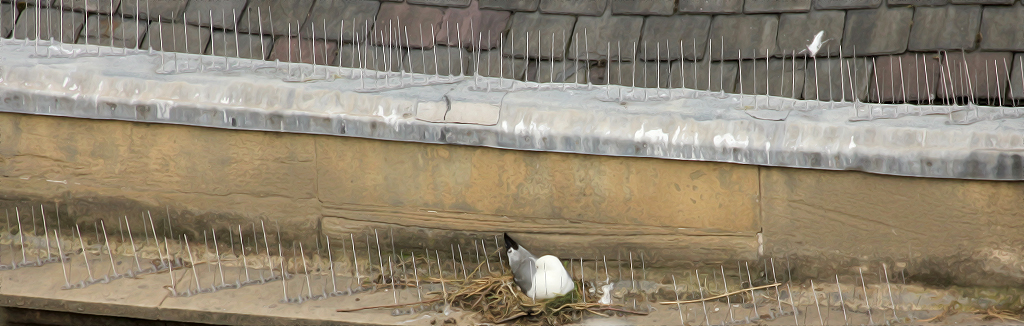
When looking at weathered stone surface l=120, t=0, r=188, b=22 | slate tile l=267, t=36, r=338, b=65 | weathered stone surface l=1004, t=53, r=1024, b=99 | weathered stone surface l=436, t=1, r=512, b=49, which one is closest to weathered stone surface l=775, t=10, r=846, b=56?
weathered stone surface l=1004, t=53, r=1024, b=99

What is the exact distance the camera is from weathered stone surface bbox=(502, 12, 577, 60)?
4141 mm

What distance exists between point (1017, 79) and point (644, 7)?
4.99 ft

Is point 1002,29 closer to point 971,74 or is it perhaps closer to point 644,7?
point 971,74

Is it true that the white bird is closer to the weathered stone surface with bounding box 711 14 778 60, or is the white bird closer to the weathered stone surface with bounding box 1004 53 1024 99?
the weathered stone surface with bounding box 711 14 778 60

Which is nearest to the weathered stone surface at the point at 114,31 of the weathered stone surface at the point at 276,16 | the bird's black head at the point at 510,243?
the weathered stone surface at the point at 276,16

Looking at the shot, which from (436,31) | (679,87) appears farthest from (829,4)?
(436,31)

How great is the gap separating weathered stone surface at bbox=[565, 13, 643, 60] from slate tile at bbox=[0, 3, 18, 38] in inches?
104

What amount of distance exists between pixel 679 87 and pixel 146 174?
239 centimetres

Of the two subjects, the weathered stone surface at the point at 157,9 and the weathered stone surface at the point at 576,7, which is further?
the weathered stone surface at the point at 157,9

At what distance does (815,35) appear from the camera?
152 inches

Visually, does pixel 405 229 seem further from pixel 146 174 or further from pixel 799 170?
pixel 799 170

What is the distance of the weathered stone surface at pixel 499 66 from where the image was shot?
4.14 meters

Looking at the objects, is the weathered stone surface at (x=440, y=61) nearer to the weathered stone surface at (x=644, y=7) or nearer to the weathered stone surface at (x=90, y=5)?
the weathered stone surface at (x=644, y=7)

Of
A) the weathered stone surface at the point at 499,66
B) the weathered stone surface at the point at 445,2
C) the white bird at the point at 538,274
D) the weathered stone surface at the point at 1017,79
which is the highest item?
the weathered stone surface at the point at 445,2
